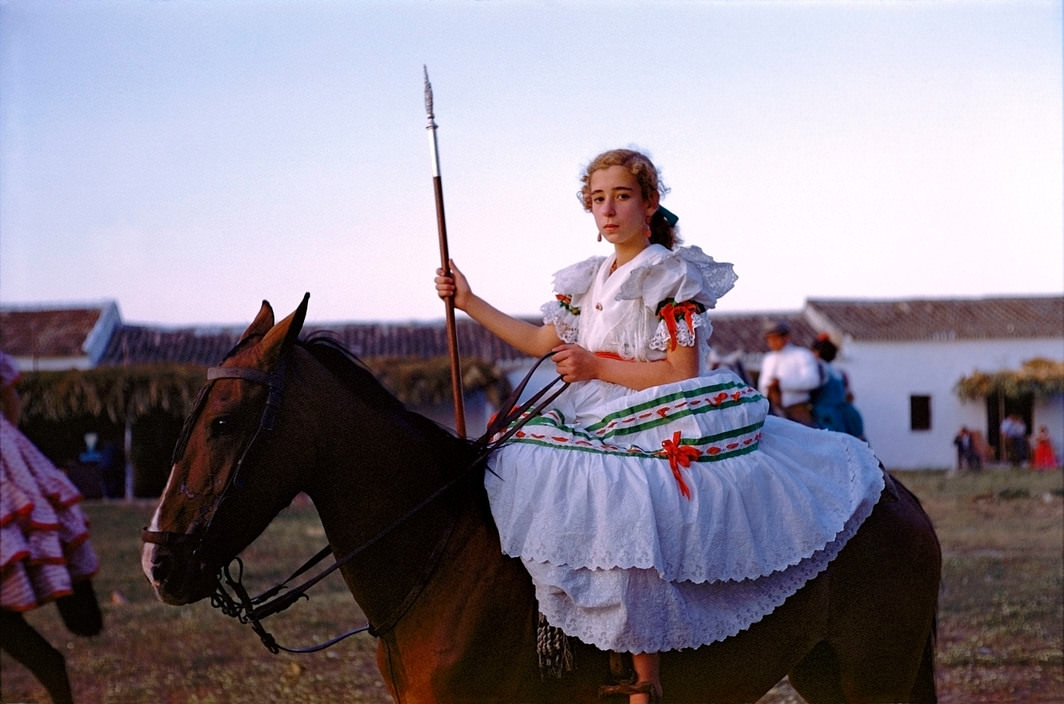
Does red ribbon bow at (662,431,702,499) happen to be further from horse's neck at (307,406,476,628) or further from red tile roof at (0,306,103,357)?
red tile roof at (0,306,103,357)

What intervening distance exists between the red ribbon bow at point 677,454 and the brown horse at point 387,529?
58 centimetres

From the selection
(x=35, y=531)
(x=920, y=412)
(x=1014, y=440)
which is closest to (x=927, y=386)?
(x=920, y=412)

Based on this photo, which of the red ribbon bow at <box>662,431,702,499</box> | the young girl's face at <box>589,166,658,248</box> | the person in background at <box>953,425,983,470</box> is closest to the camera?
the red ribbon bow at <box>662,431,702,499</box>

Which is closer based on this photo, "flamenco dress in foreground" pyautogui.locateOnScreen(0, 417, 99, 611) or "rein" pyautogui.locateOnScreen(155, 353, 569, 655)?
"rein" pyautogui.locateOnScreen(155, 353, 569, 655)

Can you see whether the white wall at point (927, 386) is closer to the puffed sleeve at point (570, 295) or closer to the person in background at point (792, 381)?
the person in background at point (792, 381)

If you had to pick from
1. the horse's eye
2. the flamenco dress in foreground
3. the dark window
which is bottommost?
the dark window

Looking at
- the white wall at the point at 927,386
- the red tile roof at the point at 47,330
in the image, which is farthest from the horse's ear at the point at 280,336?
the white wall at the point at 927,386

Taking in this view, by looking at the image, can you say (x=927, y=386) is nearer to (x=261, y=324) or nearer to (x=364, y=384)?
(x=364, y=384)

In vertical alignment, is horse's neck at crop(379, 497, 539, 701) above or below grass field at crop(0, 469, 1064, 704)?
above

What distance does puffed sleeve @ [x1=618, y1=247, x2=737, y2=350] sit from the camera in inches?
137

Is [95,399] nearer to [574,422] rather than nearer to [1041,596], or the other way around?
[1041,596]

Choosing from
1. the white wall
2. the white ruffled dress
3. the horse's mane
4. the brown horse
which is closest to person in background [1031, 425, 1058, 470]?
the white wall

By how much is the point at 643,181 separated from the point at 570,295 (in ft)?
1.64

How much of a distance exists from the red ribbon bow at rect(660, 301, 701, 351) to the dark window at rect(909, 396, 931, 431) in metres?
34.3
